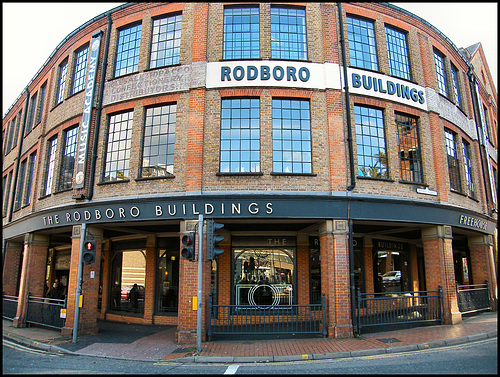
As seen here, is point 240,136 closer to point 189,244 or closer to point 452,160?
point 189,244

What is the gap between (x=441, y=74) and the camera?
1500 cm

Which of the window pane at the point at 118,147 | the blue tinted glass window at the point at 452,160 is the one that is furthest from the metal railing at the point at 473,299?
the window pane at the point at 118,147

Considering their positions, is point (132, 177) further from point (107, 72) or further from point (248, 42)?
point (248, 42)

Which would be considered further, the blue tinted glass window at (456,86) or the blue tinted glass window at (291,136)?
the blue tinted glass window at (456,86)

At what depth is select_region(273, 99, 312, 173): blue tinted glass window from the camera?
1161 cm

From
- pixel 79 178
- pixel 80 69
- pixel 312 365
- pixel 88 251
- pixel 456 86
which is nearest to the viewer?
pixel 312 365

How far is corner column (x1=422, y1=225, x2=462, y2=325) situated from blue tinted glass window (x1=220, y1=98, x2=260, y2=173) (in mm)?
6772

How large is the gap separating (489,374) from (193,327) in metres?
7.09

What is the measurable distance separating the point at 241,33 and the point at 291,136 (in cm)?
416

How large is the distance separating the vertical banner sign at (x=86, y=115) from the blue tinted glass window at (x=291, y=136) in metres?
6.84

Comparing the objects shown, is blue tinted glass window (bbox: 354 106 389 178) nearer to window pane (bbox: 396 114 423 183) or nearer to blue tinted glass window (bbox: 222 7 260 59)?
window pane (bbox: 396 114 423 183)

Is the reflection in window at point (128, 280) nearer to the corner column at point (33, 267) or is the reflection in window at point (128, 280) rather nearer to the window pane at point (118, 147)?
the corner column at point (33, 267)

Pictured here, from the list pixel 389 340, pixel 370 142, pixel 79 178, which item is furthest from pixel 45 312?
pixel 370 142

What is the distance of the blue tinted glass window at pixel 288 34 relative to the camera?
12.4 metres
